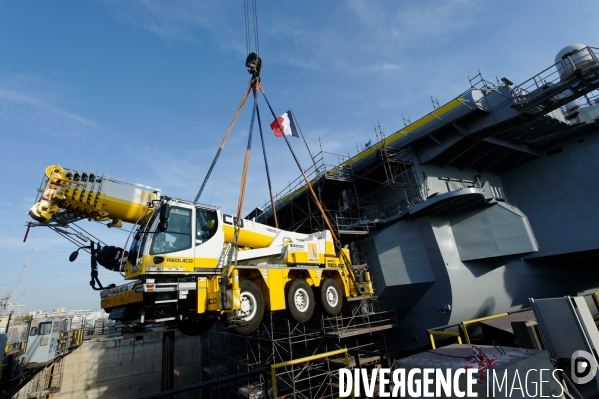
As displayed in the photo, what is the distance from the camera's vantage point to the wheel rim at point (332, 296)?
9.70m

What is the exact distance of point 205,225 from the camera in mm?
7836

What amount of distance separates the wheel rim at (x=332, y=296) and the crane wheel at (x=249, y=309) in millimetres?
2917

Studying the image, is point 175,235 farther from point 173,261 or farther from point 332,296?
point 332,296

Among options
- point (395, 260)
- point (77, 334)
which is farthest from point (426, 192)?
point (77, 334)

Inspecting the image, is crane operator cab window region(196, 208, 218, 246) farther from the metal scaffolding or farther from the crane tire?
the metal scaffolding

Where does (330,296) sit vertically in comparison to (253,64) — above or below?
below

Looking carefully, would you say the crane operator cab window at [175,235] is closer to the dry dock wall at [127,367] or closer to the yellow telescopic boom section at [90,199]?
the yellow telescopic boom section at [90,199]

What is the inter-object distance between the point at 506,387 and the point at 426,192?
13.1 metres

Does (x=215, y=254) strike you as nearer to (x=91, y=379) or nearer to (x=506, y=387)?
(x=506, y=387)

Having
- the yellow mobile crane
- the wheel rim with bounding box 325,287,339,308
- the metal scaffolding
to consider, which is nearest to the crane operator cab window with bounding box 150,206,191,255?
the yellow mobile crane

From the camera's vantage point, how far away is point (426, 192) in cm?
1482

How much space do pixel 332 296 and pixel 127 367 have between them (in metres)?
23.1

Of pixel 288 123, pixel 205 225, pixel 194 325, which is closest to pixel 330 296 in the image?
pixel 194 325

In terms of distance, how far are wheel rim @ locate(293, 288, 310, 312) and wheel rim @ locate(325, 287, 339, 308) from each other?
1065 millimetres
